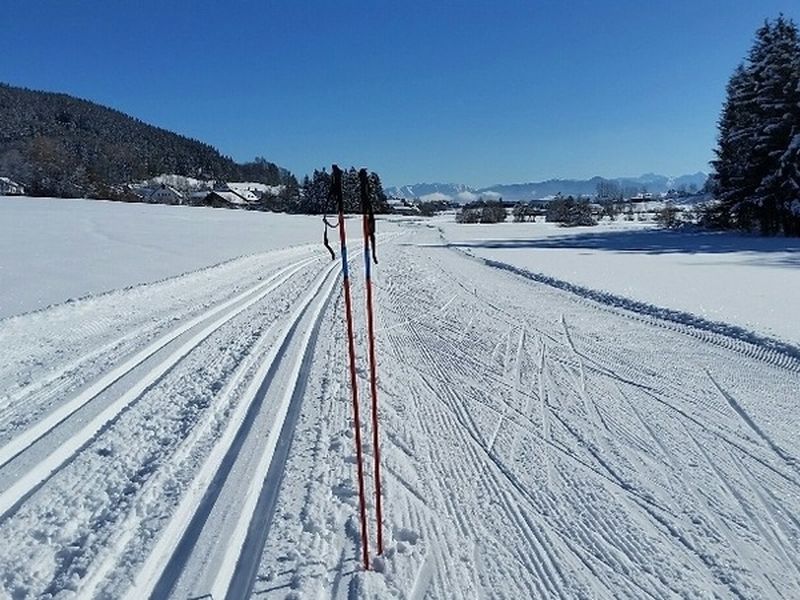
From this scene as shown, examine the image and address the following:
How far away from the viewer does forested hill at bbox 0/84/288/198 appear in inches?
2867

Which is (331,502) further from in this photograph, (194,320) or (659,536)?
(194,320)

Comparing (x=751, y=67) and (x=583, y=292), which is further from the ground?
(x=751, y=67)

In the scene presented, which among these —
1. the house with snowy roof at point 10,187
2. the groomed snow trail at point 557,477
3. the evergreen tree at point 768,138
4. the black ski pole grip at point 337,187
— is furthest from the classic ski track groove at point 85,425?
the house with snowy roof at point 10,187

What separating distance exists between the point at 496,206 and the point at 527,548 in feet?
353

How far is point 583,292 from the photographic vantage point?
47.8 feet

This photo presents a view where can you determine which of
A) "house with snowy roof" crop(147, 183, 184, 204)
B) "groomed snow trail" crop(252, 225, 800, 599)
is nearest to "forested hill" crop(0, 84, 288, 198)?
"house with snowy roof" crop(147, 183, 184, 204)

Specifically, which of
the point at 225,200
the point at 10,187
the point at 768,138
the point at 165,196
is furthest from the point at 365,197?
the point at 225,200

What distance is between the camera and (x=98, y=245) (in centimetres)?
2628

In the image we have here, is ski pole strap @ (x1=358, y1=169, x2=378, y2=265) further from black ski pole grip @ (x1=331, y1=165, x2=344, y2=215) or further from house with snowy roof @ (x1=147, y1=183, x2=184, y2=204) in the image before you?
house with snowy roof @ (x1=147, y1=183, x2=184, y2=204)

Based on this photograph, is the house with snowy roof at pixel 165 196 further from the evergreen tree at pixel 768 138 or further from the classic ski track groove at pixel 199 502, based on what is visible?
the classic ski track groove at pixel 199 502

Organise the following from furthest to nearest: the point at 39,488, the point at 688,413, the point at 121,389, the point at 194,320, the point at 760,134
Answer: the point at 760,134
the point at 194,320
the point at 121,389
the point at 688,413
the point at 39,488

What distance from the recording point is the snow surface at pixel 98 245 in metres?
15.5

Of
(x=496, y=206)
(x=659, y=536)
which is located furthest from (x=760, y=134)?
(x=496, y=206)

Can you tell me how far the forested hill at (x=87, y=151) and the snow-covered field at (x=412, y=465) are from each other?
236 feet
